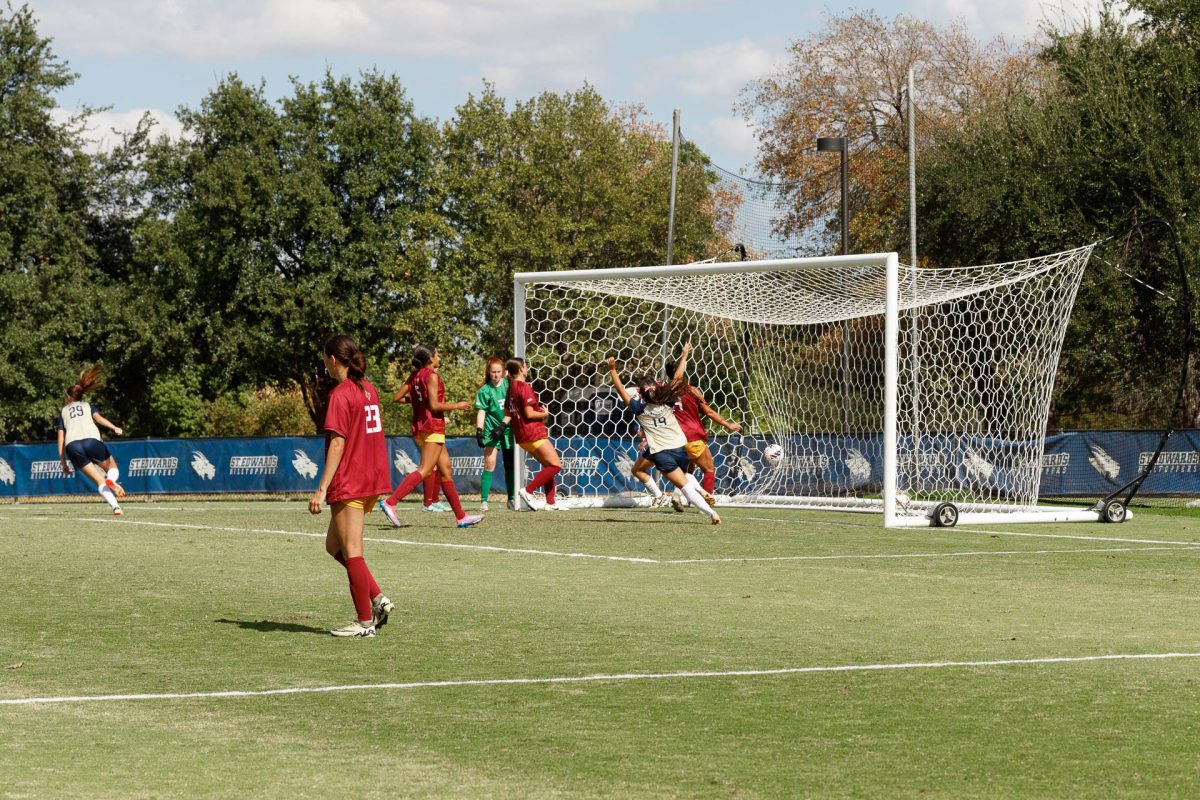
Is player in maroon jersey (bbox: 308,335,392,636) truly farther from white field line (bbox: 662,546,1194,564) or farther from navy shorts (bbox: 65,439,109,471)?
navy shorts (bbox: 65,439,109,471)

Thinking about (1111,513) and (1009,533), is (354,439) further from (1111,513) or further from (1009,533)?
(1111,513)

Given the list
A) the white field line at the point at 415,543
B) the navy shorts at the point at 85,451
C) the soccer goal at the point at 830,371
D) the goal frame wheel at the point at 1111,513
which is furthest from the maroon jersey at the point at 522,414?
the goal frame wheel at the point at 1111,513

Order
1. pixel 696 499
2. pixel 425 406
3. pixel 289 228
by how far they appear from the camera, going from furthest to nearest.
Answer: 1. pixel 289 228
2. pixel 696 499
3. pixel 425 406

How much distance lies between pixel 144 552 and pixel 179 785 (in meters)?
10.0

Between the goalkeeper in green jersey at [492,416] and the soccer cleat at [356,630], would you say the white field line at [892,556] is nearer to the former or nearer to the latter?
the soccer cleat at [356,630]

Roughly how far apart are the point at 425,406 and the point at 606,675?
10442 millimetres

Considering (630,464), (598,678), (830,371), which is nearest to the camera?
(598,678)

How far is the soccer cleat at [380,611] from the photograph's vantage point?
9.44 metres

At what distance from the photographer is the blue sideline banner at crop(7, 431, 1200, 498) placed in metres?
25.4

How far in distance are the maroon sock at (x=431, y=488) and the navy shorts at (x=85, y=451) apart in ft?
14.2

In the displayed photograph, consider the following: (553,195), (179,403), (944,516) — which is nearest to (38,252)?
(179,403)

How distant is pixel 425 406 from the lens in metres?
18.1

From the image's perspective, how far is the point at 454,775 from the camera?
5.77 m

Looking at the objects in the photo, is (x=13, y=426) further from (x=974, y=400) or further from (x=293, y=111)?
(x=974, y=400)
